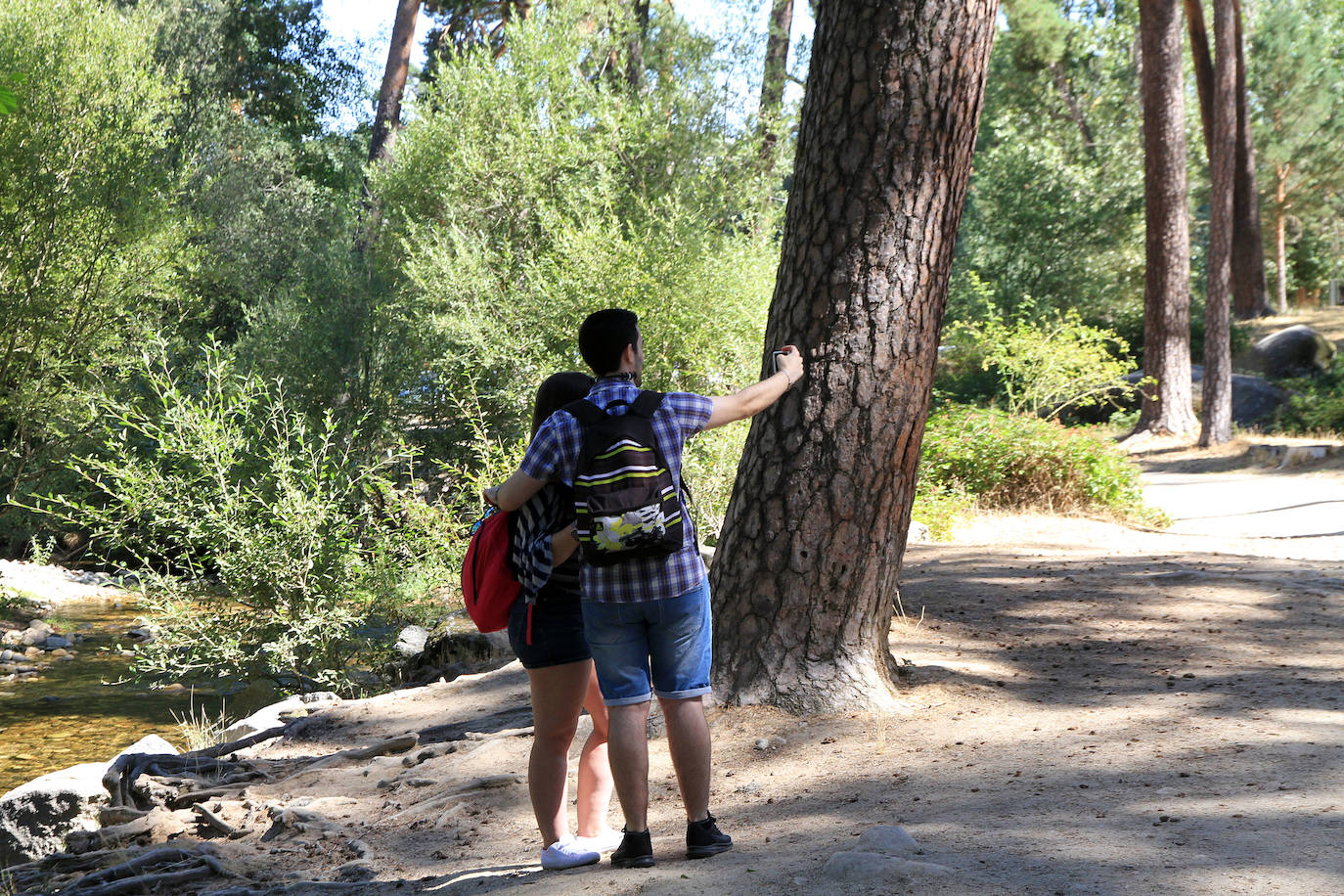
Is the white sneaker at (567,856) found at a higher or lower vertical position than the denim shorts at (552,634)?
lower

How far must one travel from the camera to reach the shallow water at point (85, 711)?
28.2 feet

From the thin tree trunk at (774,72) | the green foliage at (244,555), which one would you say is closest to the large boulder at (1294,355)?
the thin tree trunk at (774,72)

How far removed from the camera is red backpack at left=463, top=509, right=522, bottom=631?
11.3 feet

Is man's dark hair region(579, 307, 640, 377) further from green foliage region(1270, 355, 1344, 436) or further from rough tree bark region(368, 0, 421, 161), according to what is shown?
rough tree bark region(368, 0, 421, 161)

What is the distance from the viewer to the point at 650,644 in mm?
3359

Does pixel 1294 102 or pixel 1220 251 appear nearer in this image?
pixel 1220 251

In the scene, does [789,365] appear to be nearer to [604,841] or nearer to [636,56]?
[604,841]

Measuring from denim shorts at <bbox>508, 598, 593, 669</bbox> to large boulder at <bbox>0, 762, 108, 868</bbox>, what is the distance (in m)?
3.51

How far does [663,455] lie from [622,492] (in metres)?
0.19

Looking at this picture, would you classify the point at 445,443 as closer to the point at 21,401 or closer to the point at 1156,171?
the point at 21,401

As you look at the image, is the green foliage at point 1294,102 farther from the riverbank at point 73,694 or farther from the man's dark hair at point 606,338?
the man's dark hair at point 606,338

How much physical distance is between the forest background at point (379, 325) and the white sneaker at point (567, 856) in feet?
15.3

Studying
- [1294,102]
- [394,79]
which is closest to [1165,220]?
[394,79]

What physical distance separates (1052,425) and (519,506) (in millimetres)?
9864
